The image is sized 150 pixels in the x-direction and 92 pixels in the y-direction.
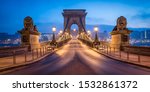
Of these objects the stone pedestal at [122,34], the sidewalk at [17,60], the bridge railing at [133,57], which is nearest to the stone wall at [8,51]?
the sidewalk at [17,60]

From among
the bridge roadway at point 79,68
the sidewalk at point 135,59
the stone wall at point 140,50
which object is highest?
the stone wall at point 140,50

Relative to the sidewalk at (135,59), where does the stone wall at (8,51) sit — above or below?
above

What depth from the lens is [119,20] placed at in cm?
3631

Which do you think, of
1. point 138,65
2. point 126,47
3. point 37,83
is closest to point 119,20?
point 126,47

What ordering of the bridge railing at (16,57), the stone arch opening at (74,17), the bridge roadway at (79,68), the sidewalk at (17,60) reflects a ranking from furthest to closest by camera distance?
→ the stone arch opening at (74,17) < the bridge railing at (16,57) < the sidewalk at (17,60) < the bridge roadway at (79,68)

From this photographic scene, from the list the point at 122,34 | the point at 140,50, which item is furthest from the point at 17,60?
the point at 122,34

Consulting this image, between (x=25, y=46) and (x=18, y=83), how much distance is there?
23065 millimetres

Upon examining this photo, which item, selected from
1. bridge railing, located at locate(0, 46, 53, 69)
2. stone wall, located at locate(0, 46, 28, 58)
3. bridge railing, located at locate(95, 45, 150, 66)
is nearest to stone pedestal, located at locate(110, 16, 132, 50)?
bridge railing, located at locate(95, 45, 150, 66)

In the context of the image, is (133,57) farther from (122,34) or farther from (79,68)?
(122,34)

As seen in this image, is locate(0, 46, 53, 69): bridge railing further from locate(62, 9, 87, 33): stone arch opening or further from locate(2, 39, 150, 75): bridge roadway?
locate(62, 9, 87, 33): stone arch opening

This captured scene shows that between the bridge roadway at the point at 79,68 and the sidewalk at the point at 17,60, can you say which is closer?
the bridge roadway at the point at 79,68

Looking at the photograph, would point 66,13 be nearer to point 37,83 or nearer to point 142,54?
point 142,54

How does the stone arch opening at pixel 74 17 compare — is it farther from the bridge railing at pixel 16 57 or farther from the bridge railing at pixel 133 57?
the bridge railing at pixel 133 57

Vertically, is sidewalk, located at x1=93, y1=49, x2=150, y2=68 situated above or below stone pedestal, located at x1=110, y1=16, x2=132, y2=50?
below
